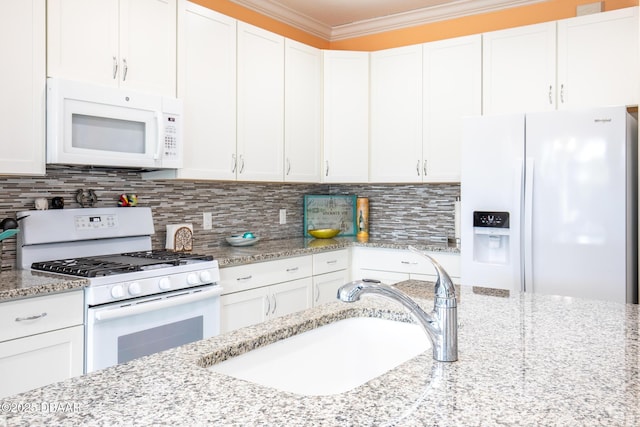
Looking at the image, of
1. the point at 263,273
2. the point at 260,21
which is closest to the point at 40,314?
the point at 263,273

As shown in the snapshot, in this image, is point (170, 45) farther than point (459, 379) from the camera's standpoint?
Yes

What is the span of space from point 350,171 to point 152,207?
1542 millimetres

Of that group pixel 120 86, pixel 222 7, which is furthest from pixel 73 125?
pixel 222 7

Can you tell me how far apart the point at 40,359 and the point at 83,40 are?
56.5 inches

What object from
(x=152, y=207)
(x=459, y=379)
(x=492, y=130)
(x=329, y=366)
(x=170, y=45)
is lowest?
(x=329, y=366)

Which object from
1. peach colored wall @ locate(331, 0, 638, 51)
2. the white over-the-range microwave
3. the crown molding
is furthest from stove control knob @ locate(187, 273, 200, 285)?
peach colored wall @ locate(331, 0, 638, 51)

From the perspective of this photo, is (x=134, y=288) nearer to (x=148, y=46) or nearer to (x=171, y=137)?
(x=171, y=137)

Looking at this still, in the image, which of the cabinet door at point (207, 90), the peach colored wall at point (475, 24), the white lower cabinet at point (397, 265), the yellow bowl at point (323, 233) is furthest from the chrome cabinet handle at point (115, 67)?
the peach colored wall at point (475, 24)

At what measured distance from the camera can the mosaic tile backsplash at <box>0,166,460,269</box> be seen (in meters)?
2.61

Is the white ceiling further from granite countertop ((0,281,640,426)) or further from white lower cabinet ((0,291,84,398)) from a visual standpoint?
granite countertop ((0,281,640,426))

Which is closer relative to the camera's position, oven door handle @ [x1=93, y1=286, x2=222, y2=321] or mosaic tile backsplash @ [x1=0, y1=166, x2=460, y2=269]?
oven door handle @ [x1=93, y1=286, x2=222, y2=321]

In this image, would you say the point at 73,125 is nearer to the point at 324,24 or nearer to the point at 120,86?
the point at 120,86

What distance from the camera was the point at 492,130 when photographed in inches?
121

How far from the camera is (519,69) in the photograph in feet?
11.2
